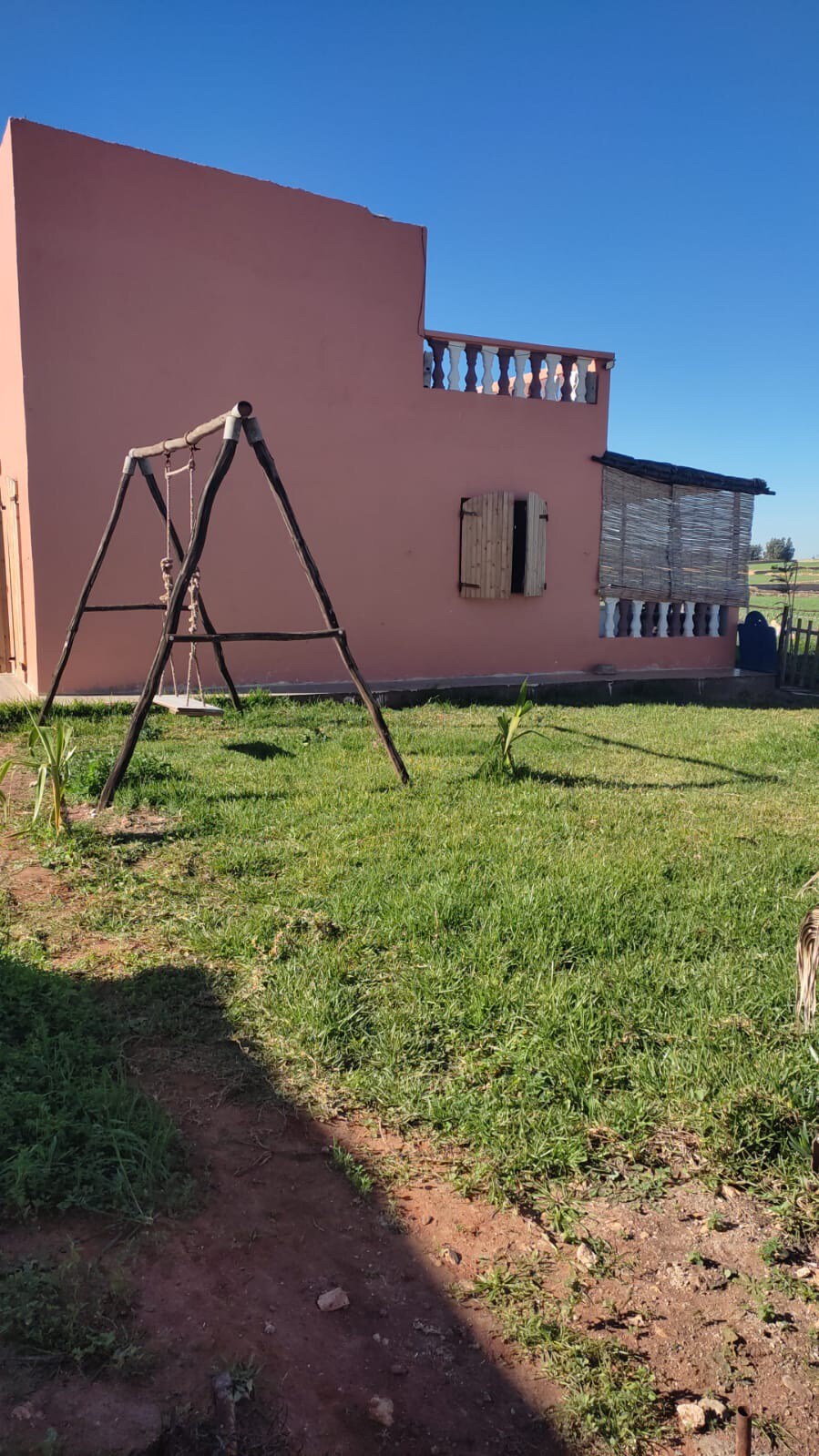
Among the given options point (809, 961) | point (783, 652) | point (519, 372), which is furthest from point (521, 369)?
point (809, 961)

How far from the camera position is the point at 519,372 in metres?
10.8

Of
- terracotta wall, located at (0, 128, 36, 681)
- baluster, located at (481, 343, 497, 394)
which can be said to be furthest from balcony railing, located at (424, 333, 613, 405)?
terracotta wall, located at (0, 128, 36, 681)

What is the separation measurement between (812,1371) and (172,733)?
6.50m

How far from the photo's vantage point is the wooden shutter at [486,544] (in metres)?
10.6

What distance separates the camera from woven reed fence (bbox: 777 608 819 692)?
12.4m

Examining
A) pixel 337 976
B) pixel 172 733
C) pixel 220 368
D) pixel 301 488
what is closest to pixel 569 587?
pixel 301 488

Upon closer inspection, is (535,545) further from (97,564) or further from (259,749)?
(97,564)

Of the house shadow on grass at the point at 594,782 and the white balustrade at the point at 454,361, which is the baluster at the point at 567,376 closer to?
the white balustrade at the point at 454,361

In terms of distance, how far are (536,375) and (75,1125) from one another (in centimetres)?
1050

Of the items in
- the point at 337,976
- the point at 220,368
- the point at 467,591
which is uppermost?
the point at 220,368

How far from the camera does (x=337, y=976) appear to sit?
129 inches

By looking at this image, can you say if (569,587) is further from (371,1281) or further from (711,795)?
(371,1281)

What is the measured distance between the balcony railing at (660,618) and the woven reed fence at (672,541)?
0.44 feet

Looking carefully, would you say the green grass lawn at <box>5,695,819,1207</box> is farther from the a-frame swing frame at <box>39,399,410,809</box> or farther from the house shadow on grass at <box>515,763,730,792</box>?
the a-frame swing frame at <box>39,399,410,809</box>
